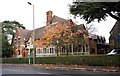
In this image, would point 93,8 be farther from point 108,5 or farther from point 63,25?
point 63,25

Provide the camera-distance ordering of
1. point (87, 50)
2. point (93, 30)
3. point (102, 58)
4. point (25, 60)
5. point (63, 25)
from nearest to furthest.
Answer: point (102, 58)
point (25, 60)
point (63, 25)
point (93, 30)
point (87, 50)

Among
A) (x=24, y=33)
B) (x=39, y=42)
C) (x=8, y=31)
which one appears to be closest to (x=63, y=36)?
(x=39, y=42)

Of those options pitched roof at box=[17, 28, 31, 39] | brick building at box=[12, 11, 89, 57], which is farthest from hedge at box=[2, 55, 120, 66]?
pitched roof at box=[17, 28, 31, 39]

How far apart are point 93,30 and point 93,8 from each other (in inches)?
1197

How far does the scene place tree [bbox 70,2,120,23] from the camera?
71.4 feet

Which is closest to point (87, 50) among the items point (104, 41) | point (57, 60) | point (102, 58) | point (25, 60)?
point (104, 41)

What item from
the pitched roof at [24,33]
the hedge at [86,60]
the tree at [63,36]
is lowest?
the hedge at [86,60]

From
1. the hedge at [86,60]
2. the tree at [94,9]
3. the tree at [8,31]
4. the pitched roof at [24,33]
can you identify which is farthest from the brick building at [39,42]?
the tree at [94,9]

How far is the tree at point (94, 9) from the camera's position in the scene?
71.4 ft

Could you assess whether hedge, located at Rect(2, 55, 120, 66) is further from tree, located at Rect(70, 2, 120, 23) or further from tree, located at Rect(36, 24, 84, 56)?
tree, located at Rect(36, 24, 84, 56)

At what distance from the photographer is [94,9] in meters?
22.0

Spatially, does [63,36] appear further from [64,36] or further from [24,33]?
[24,33]

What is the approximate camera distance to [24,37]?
7062 cm

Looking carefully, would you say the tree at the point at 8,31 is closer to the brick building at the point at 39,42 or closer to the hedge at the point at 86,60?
the brick building at the point at 39,42
